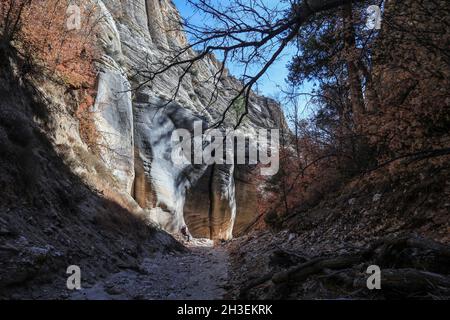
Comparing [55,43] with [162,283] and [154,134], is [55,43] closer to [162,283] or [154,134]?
[162,283]

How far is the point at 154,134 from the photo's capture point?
24.6 meters

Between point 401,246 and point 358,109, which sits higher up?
point 358,109

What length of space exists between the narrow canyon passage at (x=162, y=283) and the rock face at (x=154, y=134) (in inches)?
291

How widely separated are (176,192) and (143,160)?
3.63m

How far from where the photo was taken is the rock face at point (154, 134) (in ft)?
65.6

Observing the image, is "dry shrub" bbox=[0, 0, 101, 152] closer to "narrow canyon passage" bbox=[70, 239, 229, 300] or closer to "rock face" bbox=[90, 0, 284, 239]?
"rock face" bbox=[90, 0, 284, 239]

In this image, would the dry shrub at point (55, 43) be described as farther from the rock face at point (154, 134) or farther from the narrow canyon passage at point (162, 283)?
the narrow canyon passage at point (162, 283)

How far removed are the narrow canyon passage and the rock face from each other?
739 cm

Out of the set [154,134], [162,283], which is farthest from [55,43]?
[154,134]

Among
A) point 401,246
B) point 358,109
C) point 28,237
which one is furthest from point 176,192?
point 401,246

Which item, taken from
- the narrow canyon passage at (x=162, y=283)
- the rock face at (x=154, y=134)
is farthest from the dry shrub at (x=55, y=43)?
the narrow canyon passage at (x=162, y=283)

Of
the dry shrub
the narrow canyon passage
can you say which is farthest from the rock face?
the narrow canyon passage

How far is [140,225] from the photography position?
13492 millimetres
